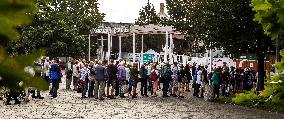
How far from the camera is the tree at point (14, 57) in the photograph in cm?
69

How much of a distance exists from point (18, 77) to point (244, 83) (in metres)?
22.4

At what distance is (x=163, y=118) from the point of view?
13297 mm

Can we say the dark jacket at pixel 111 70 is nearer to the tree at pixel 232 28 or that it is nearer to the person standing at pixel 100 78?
the person standing at pixel 100 78

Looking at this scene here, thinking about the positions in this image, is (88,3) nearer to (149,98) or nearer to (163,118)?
(149,98)

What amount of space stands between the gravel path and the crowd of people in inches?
29.6

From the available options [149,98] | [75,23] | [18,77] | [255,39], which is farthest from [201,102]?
[75,23]

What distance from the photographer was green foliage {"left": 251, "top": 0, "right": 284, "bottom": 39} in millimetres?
3806

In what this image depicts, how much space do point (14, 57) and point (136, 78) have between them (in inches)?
740

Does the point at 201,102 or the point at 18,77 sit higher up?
the point at 18,77

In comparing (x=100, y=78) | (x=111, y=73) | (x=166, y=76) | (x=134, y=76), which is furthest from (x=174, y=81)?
(x=100, y=78)

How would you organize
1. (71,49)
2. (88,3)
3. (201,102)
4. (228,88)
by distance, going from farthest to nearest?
1. (88,3)
2. (71,49)
3. (228,88)
4. (201,102)

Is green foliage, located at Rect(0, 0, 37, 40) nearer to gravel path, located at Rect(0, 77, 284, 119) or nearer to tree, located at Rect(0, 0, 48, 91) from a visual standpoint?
tree, located at Rect(0, 0, 48, 91)

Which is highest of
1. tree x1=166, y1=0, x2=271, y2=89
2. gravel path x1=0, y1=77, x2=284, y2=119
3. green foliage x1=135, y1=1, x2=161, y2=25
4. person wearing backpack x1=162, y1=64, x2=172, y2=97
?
green foliage x1=135, y1=1, x2=161, y2=25

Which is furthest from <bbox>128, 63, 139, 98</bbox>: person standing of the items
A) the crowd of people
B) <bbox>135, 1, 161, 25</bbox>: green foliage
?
<bbox>135, 1, 161, 25</bbox>: green foliage
